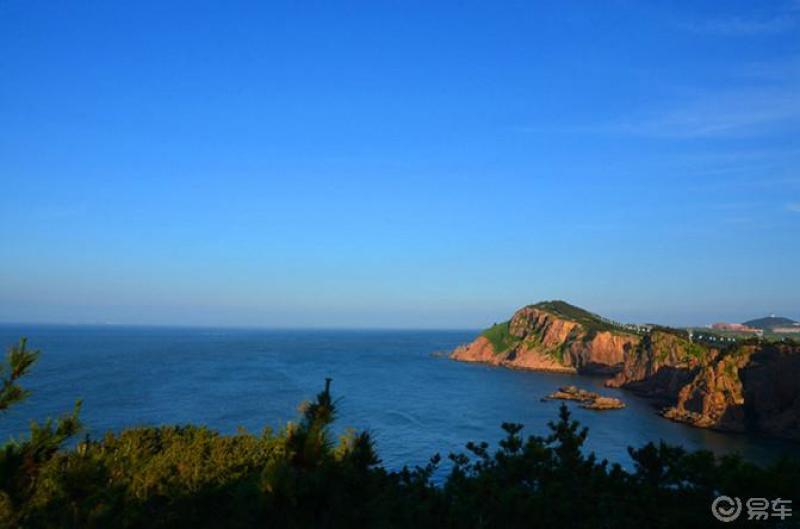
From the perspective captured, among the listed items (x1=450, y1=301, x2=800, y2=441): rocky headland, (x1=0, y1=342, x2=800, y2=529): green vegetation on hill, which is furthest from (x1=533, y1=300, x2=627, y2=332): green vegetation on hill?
(x1=0, y1=342, x2=800, y2=529): green vegetation on hill

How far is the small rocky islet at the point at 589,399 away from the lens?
7731 centimetres

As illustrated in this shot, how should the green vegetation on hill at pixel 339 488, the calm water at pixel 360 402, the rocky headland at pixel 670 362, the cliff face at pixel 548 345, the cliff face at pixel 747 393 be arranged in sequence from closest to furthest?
the green vegetation on hill at pixel 339 488, the calm water at pixel 360 402, the cliff face at pixel 747 393, the rocky headland at pixel 670 362, the cliff face at pixel 548 345

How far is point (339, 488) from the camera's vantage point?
46.9 feet

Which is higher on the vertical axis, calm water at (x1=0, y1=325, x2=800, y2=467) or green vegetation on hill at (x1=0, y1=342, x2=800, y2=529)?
green vegetation on hill at (x1=0, y1=342, x2=800, y2=529)

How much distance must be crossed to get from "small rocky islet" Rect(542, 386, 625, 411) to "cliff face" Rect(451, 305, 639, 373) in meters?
36.4

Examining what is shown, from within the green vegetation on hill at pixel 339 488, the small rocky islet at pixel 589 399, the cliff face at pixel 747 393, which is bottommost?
the small rocky islet at pixel 589 399

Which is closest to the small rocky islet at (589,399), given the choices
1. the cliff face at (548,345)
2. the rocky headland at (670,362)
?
the rocky headland at (670,362)

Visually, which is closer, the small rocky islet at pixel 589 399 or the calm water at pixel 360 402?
the calm water at pixel 360 402

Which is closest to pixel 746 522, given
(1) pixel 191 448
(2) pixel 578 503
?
(2) pixel 578 503

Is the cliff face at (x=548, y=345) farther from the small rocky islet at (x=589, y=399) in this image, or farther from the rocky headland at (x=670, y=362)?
the small rocky islet at (x=589, y=399)

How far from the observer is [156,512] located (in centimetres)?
1564

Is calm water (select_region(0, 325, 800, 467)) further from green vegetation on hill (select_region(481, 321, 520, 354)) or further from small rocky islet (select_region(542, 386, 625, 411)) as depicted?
green vegetation on hill (select_region(481, 321, 520, 354))

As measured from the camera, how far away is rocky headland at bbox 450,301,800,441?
212 feet

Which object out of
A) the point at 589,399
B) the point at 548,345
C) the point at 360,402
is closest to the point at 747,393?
the point at 589,399
